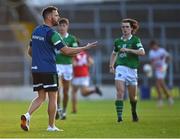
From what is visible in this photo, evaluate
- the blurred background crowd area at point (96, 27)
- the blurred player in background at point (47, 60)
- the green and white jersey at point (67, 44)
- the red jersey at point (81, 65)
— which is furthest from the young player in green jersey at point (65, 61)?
the blurred background crowd area at point (96, 27)

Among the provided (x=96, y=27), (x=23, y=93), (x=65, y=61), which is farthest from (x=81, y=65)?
(x=96, y=27)

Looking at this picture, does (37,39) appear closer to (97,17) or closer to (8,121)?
(8,121)

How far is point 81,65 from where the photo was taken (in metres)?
26.2

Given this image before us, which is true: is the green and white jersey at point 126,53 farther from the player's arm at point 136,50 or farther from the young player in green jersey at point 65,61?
the young player in green jersey at point 65,61

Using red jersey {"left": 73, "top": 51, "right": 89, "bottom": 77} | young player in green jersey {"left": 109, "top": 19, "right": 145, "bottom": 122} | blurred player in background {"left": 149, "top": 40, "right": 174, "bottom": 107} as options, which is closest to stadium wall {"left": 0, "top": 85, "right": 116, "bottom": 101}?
blurred player in background {"left": 149, "top": 40, "right": 174, "bottom": 107}

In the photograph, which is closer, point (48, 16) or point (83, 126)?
point (48, 16)

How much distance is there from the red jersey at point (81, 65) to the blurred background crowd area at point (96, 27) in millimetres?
10612

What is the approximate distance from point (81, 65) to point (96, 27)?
15.6 meters

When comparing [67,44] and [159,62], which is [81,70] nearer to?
[159,62]

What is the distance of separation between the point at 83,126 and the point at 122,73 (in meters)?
2.06

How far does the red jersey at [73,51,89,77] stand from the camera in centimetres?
2590

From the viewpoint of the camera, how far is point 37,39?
47.7ft

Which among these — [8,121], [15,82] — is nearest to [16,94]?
[15,82]

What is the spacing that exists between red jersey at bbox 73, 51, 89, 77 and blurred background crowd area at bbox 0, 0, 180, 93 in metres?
10.6
